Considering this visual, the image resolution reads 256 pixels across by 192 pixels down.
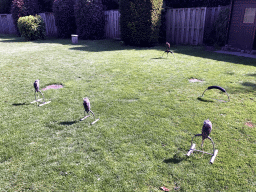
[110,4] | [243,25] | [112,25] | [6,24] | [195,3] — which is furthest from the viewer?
[6,24]

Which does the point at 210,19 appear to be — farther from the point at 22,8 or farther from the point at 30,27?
the point at 22,8

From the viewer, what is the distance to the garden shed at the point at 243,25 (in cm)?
1051

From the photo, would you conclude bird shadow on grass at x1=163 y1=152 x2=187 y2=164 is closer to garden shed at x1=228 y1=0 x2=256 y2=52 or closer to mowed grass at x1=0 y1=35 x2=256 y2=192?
mowed grass at x1=0 y1=35 x2=256 y2=192

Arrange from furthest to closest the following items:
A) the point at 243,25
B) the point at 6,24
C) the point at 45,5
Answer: the point at 6,24 → the point at 45,5 → the point at 243,25

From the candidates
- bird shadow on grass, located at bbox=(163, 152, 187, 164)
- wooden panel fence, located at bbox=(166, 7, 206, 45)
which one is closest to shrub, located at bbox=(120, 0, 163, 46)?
wooden panel fence, located at bbox=(166, 7, 206, 45)

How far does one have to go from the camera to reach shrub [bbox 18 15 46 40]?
1491 centimetres

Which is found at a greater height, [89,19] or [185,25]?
[89,19]

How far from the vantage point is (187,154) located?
9.96 feet

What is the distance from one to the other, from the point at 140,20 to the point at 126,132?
10044mm

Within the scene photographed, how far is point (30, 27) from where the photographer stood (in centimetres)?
1494

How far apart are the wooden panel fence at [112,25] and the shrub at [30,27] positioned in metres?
5.31

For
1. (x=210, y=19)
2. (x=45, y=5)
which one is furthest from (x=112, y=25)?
(x=45, y=5)

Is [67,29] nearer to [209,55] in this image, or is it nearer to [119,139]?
[209,55]

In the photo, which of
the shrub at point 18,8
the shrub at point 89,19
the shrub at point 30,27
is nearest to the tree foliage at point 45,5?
the shrub at point 18,8
